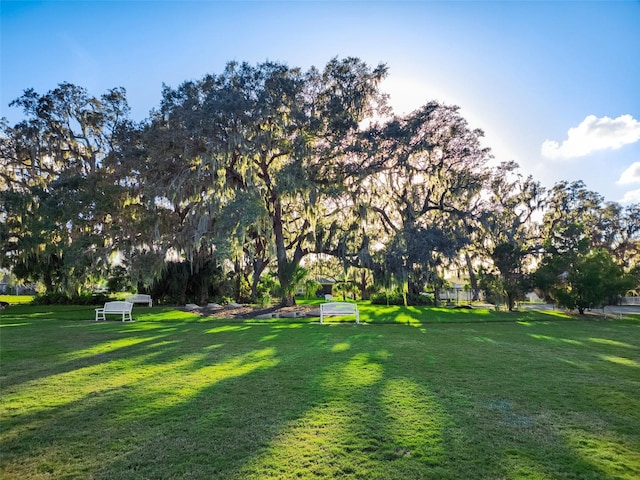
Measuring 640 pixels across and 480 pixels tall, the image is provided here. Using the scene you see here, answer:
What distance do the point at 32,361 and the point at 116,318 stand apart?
8399 millimetres

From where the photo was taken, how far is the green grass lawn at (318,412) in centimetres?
276

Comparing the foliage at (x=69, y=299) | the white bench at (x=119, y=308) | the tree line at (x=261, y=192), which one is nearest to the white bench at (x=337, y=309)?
the tree line at (x=261, y=192)

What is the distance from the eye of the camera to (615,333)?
36.1 feet

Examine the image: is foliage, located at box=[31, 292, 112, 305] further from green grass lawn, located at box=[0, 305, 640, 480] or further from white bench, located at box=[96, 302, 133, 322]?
green grass lawn, located at box=[0, 305, 640, 480]

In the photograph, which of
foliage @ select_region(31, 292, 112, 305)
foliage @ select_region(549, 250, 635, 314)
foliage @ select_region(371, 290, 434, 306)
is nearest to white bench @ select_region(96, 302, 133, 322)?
foliage @ select_region(31, 292, 112, 305)

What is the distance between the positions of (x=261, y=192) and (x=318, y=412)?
15.0 metres

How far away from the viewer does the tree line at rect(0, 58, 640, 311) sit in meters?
16.8

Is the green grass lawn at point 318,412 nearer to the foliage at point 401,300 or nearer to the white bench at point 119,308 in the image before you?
the white bench at point 119,308

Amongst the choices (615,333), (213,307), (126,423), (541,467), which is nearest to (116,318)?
(213,307)

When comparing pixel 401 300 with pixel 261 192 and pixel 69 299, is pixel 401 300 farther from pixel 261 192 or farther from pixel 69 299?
pixel 69 299

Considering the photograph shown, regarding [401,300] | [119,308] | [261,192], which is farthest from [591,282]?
[119,308]

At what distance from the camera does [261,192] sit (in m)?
18.0

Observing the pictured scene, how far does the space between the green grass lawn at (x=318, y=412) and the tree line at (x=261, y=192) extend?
30.8 ft

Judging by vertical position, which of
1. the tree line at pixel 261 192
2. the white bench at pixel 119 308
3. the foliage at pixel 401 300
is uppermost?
the tree line at pixel 261 192
